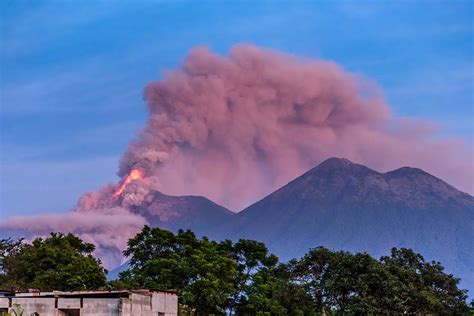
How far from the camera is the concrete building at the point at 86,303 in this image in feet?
111

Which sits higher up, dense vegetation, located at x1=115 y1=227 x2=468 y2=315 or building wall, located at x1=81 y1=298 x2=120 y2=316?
dense vegetation, located at x1=115 y1=227 x2=468 y2=315

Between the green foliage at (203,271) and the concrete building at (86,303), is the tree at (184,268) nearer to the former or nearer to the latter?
the green foliage at (203,271)

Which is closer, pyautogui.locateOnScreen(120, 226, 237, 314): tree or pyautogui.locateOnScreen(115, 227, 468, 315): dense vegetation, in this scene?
pyautogui.locateOnScreen(115, 227, 468, 315): dense vegetation

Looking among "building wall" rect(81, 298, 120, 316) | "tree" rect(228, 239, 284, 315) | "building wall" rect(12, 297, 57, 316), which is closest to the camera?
"building wall" rect(81, 298, 120, 316)

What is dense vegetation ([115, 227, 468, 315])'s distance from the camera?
49.5 m

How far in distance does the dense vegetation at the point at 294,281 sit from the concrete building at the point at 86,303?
17140 mm

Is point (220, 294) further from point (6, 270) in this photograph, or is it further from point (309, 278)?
point (6, 270)

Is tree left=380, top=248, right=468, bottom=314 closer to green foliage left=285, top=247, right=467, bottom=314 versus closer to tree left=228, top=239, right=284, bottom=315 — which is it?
green foliage left=285, top=247, right=467, bottom=314

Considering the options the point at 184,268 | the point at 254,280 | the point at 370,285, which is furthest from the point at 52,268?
the point at 370,285

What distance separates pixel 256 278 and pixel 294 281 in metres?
4.42

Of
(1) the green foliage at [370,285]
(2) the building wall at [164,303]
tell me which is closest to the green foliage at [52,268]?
(1) the green foliage at [370,285]

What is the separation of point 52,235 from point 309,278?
24.4 metres

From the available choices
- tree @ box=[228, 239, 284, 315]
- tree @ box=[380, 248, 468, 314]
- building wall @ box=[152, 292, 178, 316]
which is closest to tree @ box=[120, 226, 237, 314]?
tree @ box=[228, 239, 284, 315]

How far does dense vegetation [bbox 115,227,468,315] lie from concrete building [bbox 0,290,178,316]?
56.2 feet
